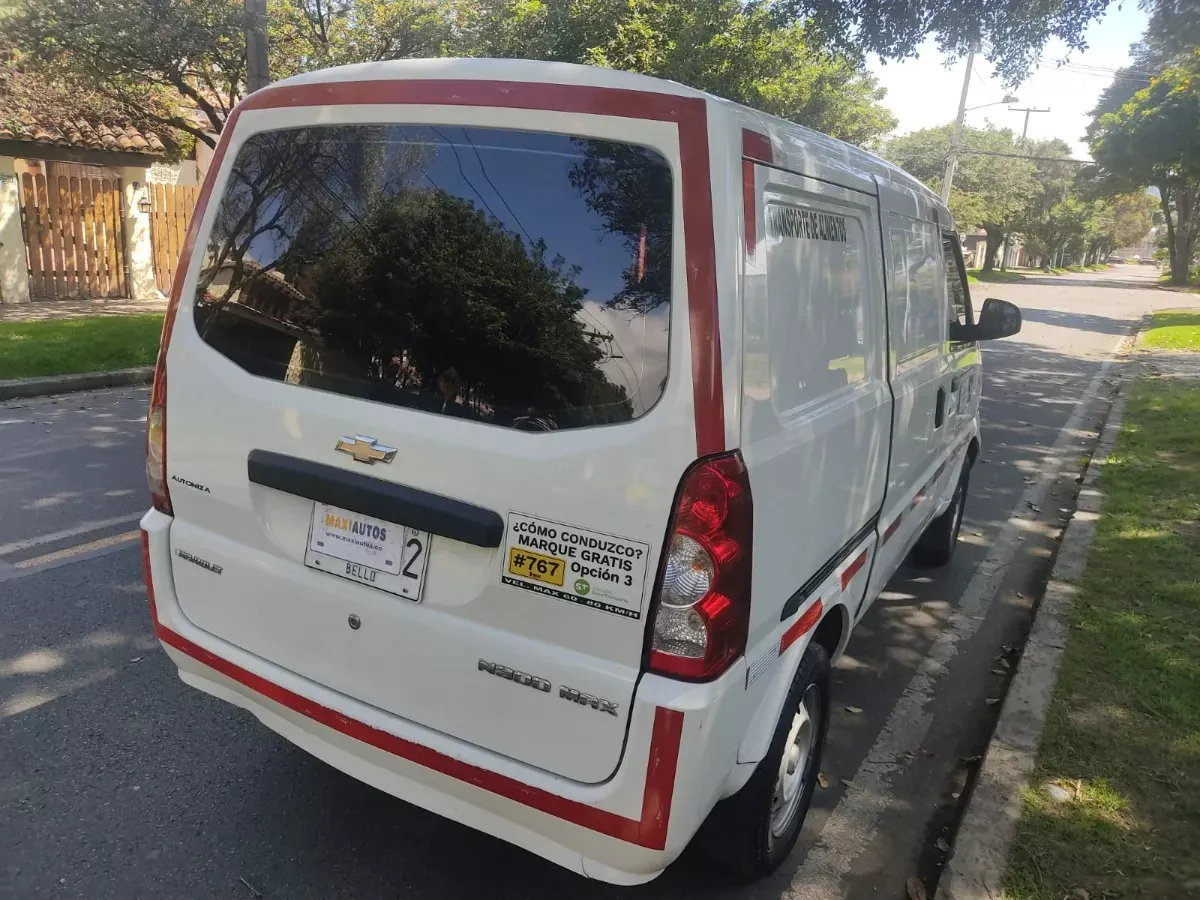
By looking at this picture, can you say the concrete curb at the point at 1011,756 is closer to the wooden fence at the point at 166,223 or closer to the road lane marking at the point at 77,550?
the road lane marking at the point at 77,550

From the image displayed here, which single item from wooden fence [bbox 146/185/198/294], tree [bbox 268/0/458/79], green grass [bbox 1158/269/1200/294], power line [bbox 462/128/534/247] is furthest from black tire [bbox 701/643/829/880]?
green grass [bbox 1158/269/1200/294]

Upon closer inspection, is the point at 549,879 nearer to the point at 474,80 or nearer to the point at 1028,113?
the point at 474,80

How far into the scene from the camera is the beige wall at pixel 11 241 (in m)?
13.7

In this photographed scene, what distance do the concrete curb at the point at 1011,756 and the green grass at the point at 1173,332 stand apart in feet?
49.0

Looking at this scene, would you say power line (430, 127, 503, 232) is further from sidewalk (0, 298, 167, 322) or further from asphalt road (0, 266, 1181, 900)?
sidewalk (0, 298, 167, 322)

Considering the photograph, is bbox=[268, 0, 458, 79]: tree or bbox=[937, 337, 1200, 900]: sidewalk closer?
bbox=[937, 337, 1200, 900]: sidewalk

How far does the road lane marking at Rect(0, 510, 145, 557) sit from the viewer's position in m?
4.77

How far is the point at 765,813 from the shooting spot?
2.61m

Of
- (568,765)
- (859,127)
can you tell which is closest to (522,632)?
(568,765)

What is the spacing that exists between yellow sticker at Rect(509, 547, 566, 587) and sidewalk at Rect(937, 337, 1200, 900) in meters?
1.66

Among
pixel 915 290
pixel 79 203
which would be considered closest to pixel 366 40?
pixel 79 203

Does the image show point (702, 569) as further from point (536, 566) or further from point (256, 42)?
point (256, 42)

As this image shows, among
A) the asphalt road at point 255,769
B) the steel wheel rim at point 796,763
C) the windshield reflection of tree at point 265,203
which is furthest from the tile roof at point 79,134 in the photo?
the steel wheel rim at point 796,763

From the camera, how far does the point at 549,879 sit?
2.76m
